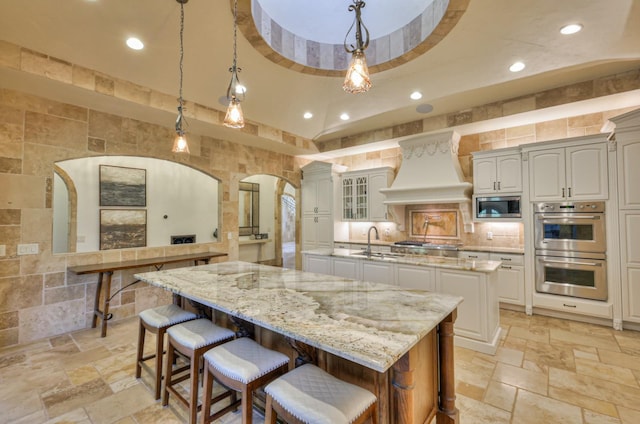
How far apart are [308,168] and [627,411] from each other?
18.1 ft

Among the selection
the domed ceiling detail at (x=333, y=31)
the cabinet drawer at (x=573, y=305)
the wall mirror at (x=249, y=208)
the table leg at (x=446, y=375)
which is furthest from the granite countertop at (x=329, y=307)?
the wall mirror at (x=249, y=208)

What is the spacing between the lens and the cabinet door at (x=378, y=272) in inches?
135

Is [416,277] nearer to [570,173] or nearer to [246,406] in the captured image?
[246,406]

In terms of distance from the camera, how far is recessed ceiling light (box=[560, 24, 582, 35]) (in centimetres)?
261

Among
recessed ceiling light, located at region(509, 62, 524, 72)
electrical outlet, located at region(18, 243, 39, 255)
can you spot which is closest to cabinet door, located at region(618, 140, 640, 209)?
recessed ceiling light, located at region(509, 62, 524, 72)

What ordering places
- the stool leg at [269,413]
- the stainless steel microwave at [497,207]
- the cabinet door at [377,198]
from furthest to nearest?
the cabinet door at [377,198]
the stainless steel microwave at [497,207]
the stool leg at [269,413]

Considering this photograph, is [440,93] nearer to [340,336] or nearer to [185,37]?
[185,37]

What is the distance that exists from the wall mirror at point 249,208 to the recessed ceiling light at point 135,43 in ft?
14.8

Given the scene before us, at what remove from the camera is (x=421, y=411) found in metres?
1.59

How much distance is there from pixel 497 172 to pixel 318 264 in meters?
3.04

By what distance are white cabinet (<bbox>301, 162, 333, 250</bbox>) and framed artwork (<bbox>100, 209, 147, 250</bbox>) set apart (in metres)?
3.36

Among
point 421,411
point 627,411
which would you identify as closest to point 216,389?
point 421,411

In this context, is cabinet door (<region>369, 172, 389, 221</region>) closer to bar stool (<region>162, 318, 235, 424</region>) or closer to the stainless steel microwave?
the stainless steel microwave

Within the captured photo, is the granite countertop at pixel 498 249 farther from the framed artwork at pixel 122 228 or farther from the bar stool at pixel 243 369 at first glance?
the framed artwork at pixel 122 228
